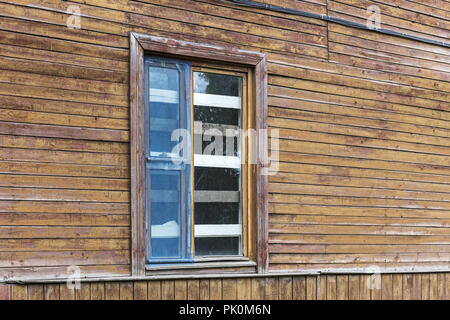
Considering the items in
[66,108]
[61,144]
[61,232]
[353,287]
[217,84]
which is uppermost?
[217,84]

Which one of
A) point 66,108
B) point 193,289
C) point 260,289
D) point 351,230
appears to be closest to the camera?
point 66,108

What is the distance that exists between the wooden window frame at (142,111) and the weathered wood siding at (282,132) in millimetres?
85

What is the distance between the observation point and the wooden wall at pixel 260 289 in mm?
5180

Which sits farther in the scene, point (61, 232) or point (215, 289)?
point (215, 289)

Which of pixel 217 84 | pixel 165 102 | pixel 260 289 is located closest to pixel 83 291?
pixel 260 289

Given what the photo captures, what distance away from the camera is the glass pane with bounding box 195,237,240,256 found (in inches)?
232

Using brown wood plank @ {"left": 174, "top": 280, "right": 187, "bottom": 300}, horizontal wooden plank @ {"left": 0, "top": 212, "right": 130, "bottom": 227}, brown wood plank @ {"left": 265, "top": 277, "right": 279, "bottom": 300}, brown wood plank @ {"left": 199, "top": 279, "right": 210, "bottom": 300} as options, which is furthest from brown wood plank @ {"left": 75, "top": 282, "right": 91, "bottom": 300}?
brown wood plank @ {"left": 265, "top": 277, "right": 279, "bottom": 300}

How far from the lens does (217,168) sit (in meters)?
6.06

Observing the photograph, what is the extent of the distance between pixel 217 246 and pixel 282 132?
4.47ft

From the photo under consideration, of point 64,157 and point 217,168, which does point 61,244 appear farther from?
point 217,168

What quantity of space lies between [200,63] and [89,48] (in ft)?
3.69

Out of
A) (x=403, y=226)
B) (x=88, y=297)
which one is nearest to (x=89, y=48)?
(x=88, y=297)

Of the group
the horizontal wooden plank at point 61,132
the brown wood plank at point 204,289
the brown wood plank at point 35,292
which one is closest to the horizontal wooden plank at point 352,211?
the brown wood plank at point 204,289

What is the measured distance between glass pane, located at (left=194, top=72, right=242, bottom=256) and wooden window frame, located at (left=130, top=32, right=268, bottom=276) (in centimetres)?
17
